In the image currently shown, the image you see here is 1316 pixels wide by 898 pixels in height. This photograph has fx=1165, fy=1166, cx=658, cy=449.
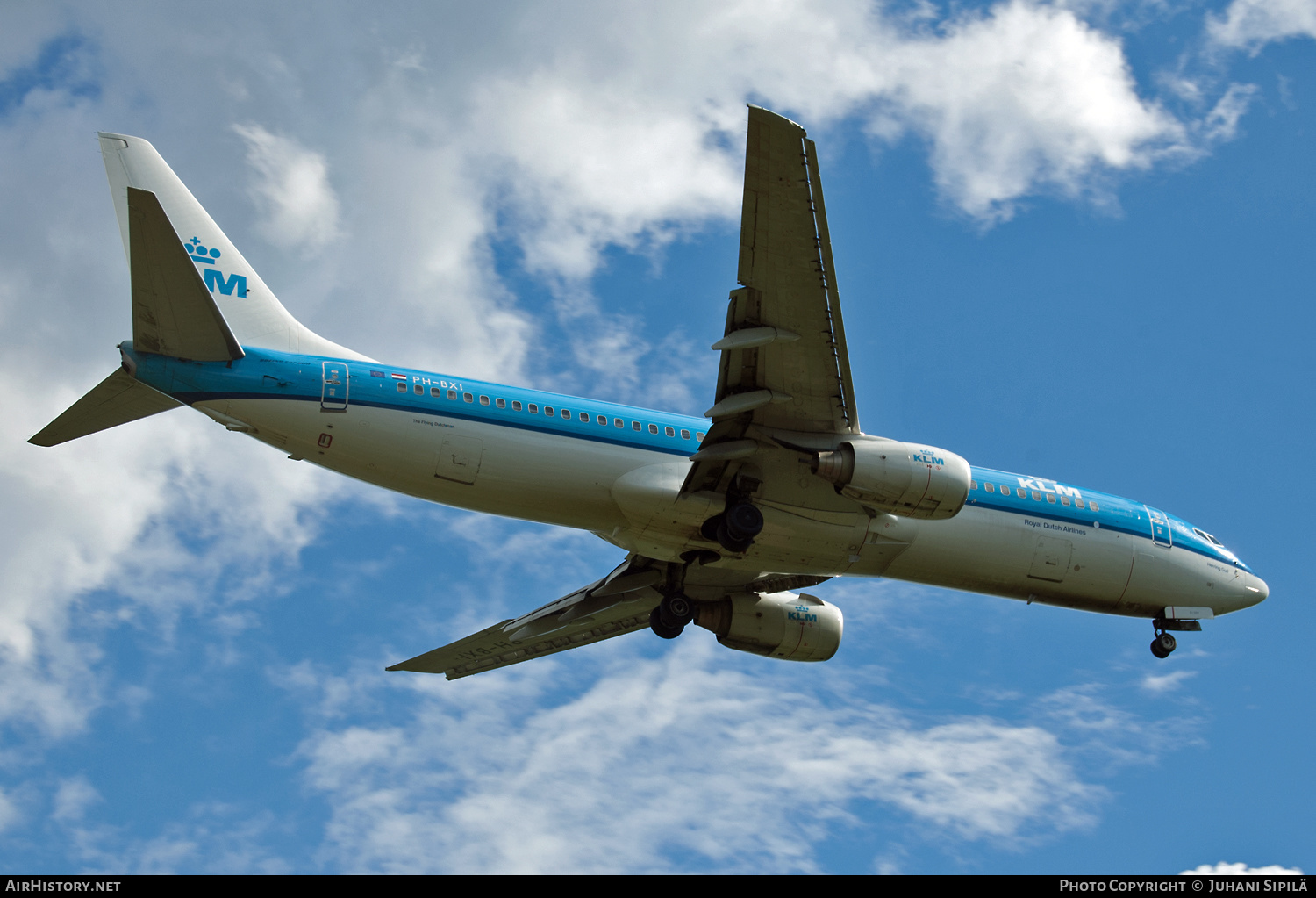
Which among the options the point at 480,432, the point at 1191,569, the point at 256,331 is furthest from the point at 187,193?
the point at 1191,569

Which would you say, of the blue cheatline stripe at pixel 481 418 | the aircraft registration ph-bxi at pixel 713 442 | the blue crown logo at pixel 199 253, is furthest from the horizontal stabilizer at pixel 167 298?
the blue crown logo at pixel 199 253

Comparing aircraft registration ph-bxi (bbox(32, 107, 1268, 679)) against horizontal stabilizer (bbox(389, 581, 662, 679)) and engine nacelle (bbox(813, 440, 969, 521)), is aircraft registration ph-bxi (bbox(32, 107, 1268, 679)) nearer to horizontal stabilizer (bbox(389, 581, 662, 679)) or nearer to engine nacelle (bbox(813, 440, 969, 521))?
engine nacelle (bbox(813, 440, 969, 521))

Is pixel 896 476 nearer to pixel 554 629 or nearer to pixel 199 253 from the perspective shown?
pixel 554 629

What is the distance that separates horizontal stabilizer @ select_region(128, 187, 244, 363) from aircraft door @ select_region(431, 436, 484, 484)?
3.93 metres

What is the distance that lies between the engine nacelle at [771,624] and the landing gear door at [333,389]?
9984 millimetres

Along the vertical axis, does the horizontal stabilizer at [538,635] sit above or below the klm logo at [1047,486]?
below

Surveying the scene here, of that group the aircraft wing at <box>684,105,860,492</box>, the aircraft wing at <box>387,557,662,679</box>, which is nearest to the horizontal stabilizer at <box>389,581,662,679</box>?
the aircraft wing at <box>387,557,662,679</box>

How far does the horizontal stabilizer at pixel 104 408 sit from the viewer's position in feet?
67.5

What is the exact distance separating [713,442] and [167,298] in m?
9.61

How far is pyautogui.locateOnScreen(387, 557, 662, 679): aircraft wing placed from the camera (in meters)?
27.3

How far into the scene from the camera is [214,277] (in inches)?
888

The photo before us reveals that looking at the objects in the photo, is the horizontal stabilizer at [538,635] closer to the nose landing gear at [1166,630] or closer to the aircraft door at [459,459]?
the aircraft door at [459,459]
